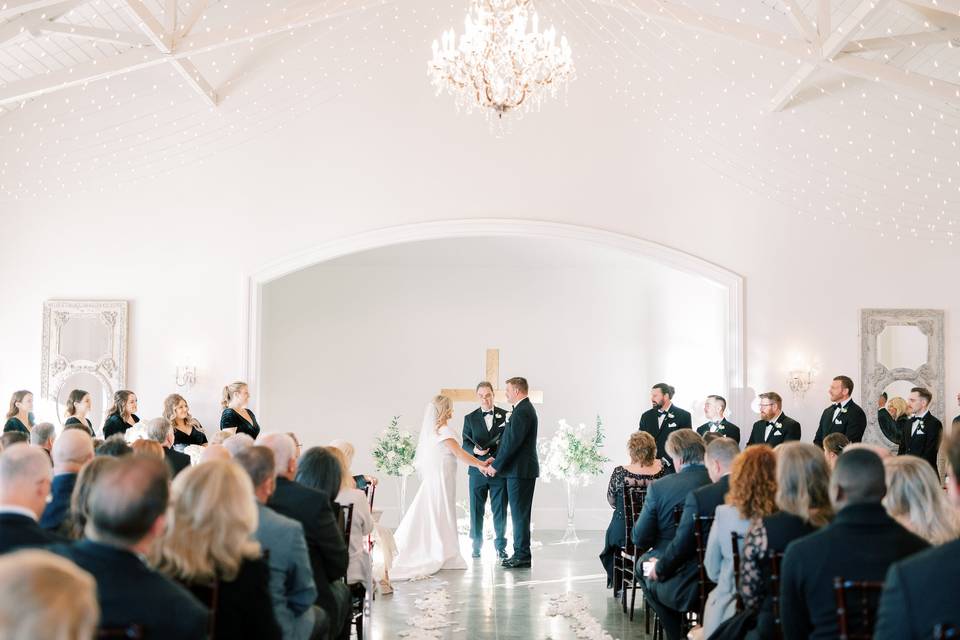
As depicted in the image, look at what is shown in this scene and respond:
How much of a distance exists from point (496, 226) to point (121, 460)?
827cm

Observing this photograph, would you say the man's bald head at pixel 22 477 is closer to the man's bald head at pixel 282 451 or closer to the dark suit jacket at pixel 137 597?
the dark suit jacket at pixel 137 597

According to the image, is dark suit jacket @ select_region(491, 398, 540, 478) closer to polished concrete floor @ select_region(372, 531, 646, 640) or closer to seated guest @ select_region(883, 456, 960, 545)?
polished concrete floor @ select_region(372, 531, 646, 640)

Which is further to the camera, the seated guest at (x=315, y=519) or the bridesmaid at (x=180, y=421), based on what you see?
the bridesmaid at (x=180, y=421)

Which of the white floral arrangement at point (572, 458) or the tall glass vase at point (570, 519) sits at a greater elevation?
the white floral arrangement at point (572, 458)

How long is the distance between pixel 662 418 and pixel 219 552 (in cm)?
789

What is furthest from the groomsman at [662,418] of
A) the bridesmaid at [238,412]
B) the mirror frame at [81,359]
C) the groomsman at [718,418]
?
the mirror frame at [81,359]

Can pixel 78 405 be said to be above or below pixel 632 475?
above

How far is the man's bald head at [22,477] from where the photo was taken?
121 inches

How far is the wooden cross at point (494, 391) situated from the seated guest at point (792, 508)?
7.15 meters

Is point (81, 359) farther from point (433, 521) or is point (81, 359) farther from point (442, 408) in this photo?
point (433, 521)

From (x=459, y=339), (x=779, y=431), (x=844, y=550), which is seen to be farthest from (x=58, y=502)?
(x=459, y=339)

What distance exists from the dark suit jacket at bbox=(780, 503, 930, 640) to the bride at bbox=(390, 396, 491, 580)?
5412 millimetres

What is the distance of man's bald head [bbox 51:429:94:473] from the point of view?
4.32 metres

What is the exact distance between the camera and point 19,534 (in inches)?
117
